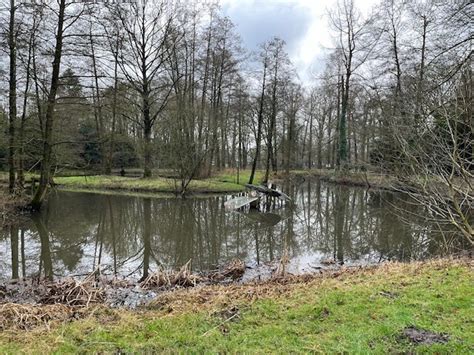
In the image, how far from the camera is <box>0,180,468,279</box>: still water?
8367 millimetres

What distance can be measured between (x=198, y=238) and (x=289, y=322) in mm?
6943

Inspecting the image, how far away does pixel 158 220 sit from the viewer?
13594 millimetres

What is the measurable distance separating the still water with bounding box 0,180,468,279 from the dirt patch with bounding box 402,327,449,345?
11.9ft

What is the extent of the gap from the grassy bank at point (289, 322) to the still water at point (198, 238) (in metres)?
2.23

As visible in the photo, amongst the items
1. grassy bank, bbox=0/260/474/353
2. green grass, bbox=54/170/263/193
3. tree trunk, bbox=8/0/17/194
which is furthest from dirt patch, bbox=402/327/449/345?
green grass, bbox=54/170/263/193

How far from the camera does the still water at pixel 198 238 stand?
8367 millimetres

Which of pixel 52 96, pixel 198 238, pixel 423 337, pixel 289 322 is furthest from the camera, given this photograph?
pixel 52 96

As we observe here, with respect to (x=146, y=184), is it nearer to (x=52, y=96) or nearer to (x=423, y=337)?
(x=52, y=96)

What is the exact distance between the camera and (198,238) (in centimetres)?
1093

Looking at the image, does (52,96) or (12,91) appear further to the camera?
(12,91)

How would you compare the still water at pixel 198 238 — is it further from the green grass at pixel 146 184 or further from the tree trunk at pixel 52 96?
the green grass at pixel 146 184

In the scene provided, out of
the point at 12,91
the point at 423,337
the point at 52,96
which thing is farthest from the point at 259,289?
the point at 12,91

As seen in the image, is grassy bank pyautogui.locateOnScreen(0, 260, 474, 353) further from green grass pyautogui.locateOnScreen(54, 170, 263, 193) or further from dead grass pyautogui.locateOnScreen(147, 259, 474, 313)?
green grass pyautogui.locateOnScreen(54, 170, 263, 193)

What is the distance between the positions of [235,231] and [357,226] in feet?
15.5
